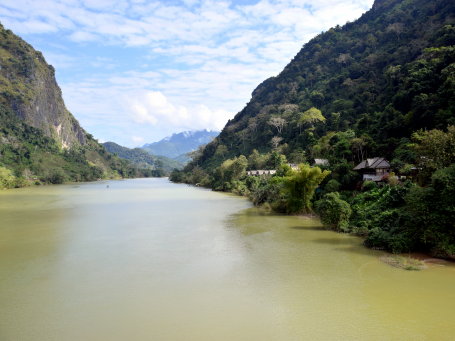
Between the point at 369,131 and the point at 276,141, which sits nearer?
the point at 369,131

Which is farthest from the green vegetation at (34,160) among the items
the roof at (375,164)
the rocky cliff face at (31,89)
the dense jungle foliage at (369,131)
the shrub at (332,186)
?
the roof at (375,164)

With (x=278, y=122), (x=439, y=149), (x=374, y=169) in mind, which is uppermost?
(x=278, y=122)

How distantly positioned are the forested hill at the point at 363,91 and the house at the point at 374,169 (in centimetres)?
190

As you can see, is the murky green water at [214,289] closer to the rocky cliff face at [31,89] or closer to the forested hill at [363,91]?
the forested hill at [363,91]

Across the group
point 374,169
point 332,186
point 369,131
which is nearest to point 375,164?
point 374,169

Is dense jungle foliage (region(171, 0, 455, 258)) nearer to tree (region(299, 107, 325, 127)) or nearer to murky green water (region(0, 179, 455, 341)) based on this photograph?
tree (region(299, 107, 325, 127))

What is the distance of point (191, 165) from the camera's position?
385ft

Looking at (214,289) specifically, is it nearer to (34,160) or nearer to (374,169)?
(374,169)

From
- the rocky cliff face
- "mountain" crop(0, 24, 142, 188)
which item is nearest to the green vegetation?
"mountain" crop(0, 24, 142, 188)

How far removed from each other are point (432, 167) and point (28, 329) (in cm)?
2123

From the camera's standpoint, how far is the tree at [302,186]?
102 feet

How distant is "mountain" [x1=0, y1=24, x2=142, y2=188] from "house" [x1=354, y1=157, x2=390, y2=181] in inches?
2899

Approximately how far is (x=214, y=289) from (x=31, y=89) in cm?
14441

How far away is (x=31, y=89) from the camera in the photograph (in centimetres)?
13325
